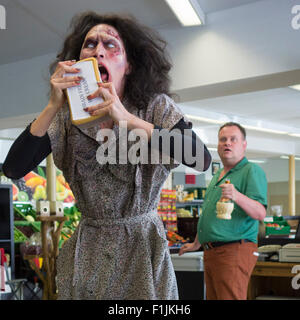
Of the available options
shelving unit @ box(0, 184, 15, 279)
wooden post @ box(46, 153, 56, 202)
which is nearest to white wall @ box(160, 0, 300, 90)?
wooden post @ box(46, 153, 56, 202)

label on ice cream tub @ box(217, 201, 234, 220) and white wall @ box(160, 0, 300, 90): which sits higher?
white wall @ box(160, 0, 300, 90)

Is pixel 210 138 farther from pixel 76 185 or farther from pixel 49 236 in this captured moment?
pixel 76 185

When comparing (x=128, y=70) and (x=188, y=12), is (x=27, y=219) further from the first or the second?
(x=128, y=70)

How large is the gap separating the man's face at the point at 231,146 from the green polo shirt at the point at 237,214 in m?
0.05

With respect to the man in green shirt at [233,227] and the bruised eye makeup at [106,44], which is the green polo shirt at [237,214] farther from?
the bruised eye makeup at [106,44]

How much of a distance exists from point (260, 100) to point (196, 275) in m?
4.72

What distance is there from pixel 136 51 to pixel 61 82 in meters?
0.22

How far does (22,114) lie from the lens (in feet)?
16.5

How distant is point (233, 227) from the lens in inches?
103

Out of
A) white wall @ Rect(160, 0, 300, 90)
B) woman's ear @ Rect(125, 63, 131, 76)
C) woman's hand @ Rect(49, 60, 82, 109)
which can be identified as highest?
white wall @ Rect(160, 0, 300, 90)

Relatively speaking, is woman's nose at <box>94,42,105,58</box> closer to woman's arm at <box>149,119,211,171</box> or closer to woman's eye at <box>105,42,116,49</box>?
woman's eye at <box>105,42,116,49</box>

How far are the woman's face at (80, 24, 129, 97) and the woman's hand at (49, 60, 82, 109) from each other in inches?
3.1

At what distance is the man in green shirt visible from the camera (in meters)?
2.54
